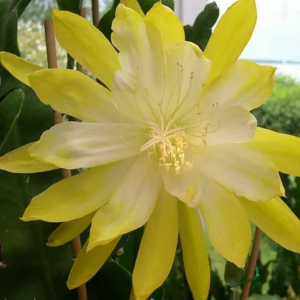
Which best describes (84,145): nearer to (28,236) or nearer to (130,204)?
(130,204)

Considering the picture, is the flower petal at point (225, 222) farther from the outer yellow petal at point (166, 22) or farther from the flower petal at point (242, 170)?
the outer yellow petal at point (166, 22)

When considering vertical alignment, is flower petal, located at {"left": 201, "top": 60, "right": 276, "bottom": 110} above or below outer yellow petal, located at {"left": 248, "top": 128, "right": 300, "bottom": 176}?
above

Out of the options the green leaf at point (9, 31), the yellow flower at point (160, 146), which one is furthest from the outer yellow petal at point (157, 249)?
the green leaf at point (9, 31)

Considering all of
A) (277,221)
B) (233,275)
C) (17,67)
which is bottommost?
(233,275)

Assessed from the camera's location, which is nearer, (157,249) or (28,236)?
(157,249)

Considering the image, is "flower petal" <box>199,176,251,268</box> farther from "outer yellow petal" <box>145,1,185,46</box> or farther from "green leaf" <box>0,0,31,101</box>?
"green leaf" <box>0,0,31,101</box>

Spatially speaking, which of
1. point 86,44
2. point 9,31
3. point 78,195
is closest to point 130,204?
point 78,195

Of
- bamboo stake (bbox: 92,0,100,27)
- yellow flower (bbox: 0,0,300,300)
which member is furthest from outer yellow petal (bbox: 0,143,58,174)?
bamboo stake (bbox: 92,0,100,27)

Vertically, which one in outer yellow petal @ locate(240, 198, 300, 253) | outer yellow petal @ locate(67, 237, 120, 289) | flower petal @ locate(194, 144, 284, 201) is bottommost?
outer yellow petal @ locate(67, 237, 120, 289)
